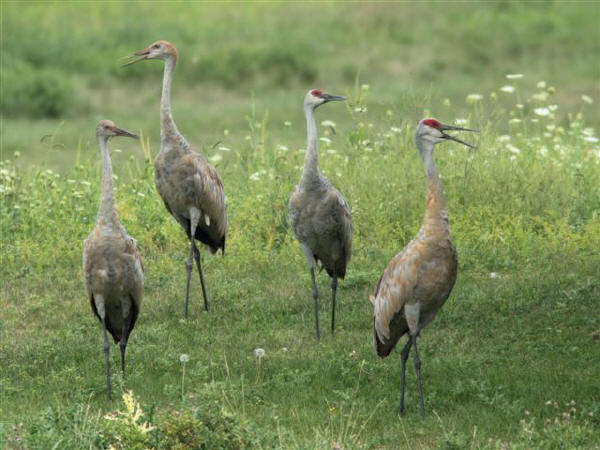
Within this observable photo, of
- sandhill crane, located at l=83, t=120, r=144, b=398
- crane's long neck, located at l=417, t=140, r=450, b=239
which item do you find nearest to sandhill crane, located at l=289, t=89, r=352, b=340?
sandhill crane, located at l=83, t=120, r=144, b=398

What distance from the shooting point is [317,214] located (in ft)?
32.5

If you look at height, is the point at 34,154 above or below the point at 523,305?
below

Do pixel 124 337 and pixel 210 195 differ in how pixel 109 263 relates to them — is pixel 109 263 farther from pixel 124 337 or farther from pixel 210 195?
pixel 210 195

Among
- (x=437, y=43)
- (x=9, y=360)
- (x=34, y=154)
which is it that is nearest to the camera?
(x=9, y=360)

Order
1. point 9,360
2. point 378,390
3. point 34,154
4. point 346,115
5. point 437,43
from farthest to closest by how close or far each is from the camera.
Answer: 1. point 437,43
2. point 346,115
3. point 34,154
4. point 9,360
5. point 378,390

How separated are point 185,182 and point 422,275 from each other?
3080 mm

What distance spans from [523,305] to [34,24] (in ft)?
41.5

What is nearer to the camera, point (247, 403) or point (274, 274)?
point (247, 403)

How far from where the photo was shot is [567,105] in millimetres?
18438

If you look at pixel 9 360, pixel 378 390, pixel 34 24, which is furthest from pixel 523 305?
pixel 34 24

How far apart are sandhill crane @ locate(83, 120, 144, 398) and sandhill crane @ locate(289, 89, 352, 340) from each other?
141cm

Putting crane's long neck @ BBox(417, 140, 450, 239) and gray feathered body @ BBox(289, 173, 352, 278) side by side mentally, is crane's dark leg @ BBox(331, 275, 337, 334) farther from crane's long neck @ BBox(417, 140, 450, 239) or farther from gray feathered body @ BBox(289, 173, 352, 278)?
crane's long neck @ BBox(417, 140, 450, 239)

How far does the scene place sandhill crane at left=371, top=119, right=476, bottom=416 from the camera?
26.8 feet

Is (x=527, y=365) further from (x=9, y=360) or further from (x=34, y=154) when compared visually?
(x=34, y=154)
